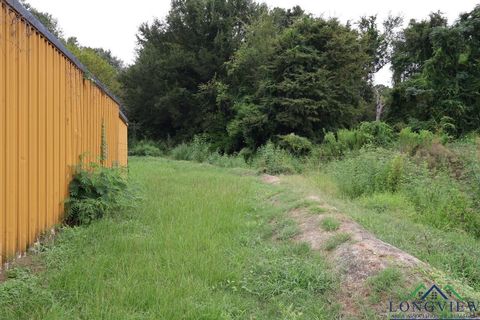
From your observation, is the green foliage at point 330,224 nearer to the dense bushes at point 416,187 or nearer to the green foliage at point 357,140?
the dense bushes at point 416,187

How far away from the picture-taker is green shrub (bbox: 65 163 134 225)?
461 centimetres

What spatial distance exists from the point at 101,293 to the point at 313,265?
6.09ft

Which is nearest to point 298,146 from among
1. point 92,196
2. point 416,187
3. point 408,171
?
point 408,171

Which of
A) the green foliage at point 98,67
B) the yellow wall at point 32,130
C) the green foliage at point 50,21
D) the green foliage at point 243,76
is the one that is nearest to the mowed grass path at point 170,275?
the yellow wall at point 32,130

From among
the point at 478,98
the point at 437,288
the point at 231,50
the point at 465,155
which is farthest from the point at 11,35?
the point at 231,50

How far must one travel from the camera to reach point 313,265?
3391 mm

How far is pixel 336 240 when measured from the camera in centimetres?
388

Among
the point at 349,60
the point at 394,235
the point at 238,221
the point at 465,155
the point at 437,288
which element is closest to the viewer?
the point at 437,288

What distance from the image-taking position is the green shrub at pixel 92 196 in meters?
4.61

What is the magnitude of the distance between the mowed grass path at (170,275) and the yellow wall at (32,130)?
1.20ft

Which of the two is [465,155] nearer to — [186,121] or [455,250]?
[455,250]

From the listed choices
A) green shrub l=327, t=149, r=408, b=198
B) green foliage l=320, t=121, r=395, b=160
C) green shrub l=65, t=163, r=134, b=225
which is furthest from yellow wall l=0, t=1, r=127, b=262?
green foliage l=320, t=121, r=395, b=160

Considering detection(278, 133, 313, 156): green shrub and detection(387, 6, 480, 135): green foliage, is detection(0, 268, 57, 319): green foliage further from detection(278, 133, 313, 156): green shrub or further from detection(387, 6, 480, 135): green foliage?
detection(387, 6, 480, 135): green foliage

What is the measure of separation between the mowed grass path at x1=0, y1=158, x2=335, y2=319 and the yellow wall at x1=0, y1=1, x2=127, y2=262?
14.4 inches
